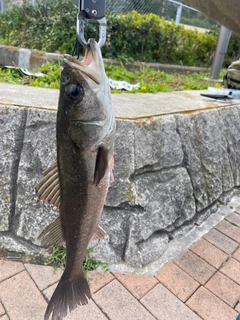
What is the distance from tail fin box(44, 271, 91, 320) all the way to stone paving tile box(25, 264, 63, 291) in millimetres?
683

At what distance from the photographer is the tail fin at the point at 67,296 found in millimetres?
1244

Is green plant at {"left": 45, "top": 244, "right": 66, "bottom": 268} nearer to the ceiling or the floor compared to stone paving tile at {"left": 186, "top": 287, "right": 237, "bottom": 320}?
nearer to the floor

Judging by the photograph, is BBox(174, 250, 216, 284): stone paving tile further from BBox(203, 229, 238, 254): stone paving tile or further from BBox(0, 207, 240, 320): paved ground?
BBox(203, 229, 238, 254): stone paving tile

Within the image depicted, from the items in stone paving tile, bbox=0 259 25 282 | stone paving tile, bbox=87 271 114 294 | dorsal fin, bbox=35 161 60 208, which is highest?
dorsal fin, bbox=35 161 60 208

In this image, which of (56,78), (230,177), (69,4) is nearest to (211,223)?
(230,177)

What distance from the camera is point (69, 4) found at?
597 cm

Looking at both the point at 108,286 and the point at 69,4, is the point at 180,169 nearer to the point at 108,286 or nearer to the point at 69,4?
the point at 108,286

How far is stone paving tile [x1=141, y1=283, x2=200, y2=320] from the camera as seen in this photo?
1.80 meters

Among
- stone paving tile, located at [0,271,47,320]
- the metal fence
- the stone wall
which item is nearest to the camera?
stone paving tile, located at [0,271,47,320]

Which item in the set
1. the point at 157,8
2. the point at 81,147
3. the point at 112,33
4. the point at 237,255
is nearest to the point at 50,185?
the point at 81,147

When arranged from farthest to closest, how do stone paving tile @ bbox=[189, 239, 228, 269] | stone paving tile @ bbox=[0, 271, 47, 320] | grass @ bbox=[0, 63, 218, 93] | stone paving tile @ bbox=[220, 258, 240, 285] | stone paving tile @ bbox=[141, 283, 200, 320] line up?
grass @ bbox=[0, 63, 218, 93], stone paving tile @ bbox=[189, 239, 228, 269], stone paving tile @ bbox=[220, 258, 240, 285], stone paving tile @ bbox=[141, 283, 200, 320], stone paving tile @ bbox=[0, 271, 47, 320]

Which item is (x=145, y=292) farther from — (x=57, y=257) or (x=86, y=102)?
(x=86, y=102)

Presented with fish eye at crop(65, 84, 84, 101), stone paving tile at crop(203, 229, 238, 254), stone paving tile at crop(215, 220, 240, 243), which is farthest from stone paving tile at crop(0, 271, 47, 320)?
stone paving tile at crop(215, 220, 240, 243)

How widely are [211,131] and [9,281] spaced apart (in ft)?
7.93
